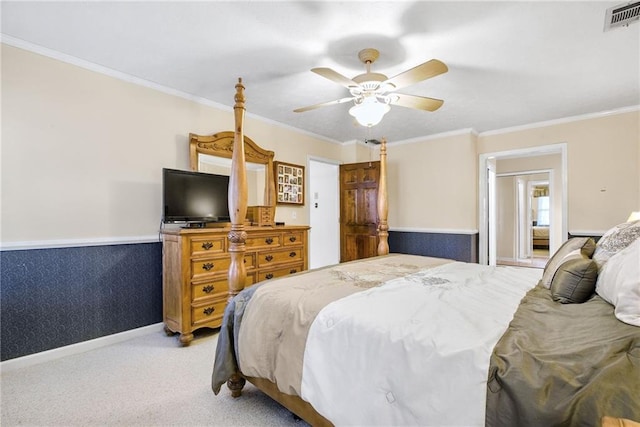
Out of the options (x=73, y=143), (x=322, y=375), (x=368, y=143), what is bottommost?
(x=322, y=375)

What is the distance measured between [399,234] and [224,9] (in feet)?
14.0

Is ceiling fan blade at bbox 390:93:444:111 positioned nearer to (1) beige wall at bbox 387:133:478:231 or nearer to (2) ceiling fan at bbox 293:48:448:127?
(2) ceiling fan at bbox 293:48:448:127

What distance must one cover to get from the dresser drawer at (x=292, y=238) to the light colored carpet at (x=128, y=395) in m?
1.45

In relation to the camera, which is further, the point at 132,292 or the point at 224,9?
the point at 132,292

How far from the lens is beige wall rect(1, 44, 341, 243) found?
2.32 meters

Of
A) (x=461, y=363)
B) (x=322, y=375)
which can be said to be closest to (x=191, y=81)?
(x=322, y=375)

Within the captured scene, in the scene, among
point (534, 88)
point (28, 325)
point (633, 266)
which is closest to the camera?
point (633, 266)

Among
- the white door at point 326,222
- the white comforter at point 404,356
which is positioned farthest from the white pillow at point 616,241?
the white door at point 326,222

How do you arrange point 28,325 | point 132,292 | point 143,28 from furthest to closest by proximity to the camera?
point 132,292
point 28,325
point 143,28

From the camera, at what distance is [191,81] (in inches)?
116

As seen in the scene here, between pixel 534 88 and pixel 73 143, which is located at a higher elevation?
pixel 534 88

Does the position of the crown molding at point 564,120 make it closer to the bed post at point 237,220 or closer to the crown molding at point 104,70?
the crown molding at point 104,70

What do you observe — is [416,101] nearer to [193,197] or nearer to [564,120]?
[193,197]

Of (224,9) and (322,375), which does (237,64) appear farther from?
(322,375)
